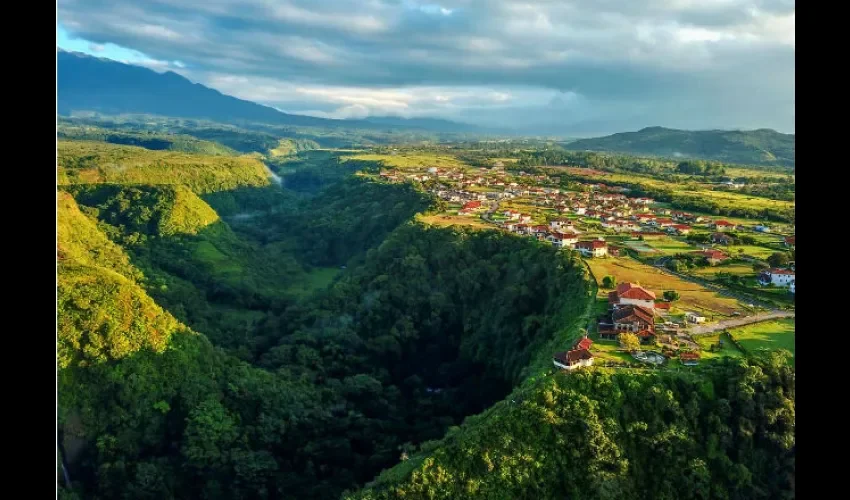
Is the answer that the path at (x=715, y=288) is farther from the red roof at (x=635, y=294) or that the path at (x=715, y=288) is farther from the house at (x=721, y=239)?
the house at (x=721, y=239)

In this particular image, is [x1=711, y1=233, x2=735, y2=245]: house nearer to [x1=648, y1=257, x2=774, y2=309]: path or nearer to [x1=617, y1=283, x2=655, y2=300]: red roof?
[x1=648, y1=257, x2=774, y2=309]: path

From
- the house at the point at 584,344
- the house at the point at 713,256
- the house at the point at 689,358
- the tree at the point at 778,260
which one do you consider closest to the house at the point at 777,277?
the tree at the point at 778,260

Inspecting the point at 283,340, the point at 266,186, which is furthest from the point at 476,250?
the point at 266,186

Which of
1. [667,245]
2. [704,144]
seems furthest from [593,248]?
[704,144]

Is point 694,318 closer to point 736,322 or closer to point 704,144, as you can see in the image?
point 736,322

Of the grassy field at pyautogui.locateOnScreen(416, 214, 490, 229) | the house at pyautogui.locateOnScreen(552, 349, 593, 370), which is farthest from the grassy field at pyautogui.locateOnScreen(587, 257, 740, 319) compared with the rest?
the grassy field at pyautogui.locateOnScreen(416, 214, 490, 229)

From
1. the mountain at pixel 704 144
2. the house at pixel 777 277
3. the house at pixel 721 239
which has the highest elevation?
the mountain at pixel 704 144
